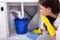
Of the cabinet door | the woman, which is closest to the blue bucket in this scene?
the cabinet door

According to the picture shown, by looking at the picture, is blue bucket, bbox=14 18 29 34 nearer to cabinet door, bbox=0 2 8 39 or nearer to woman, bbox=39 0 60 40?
cabinet door, bbox=0 2 8 39

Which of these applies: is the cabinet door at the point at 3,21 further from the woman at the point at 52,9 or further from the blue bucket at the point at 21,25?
the woman at the point at 52,9

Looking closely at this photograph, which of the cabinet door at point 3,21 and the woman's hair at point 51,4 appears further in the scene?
the cabinet door at point 3,21

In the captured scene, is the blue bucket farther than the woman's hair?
Yes

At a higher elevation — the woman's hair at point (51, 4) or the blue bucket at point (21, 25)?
the woman's hair at point (51, 4)

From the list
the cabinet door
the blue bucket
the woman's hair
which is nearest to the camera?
the woman's hair

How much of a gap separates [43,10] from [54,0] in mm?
148

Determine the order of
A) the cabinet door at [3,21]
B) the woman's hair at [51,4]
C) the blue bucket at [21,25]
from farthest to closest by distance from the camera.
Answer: the blue bucket at [21,25]
the cabinet door at [3,21]
the woman's hair at [51,4]

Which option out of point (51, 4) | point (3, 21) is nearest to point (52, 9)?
point (51, 4)

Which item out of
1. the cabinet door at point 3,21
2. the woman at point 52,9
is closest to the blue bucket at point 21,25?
the cabinet door at point 3,21

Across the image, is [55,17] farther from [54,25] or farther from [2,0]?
[2,0]

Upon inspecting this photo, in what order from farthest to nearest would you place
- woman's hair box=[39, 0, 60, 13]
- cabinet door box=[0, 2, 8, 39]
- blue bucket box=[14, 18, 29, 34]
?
1. blue bucket box=[14, 18, 29, 34]
2. cabinet door box=[0, 2, 8, 39]
3. woman's hair box=[39, 0, 60, 13]

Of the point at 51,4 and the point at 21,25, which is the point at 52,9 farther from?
the point at 21,25

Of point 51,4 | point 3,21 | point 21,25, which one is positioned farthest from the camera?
point 21,25
